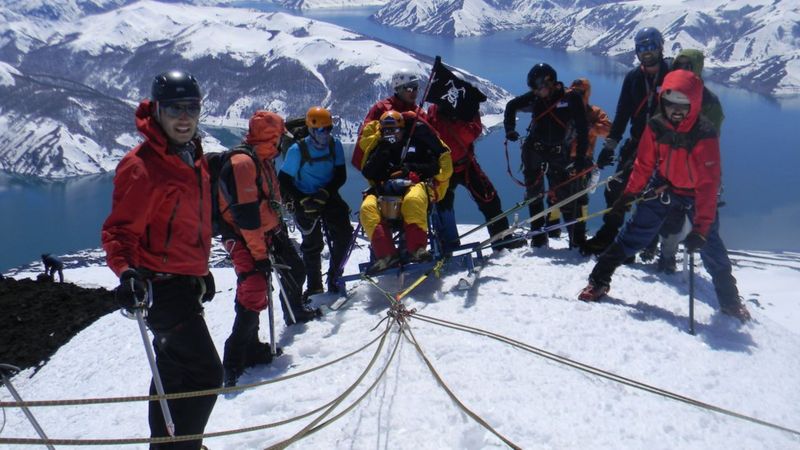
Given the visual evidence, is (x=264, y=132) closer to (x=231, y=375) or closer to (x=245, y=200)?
(x=245, y=200)

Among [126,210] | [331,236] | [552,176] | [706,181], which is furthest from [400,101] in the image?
[126,210]

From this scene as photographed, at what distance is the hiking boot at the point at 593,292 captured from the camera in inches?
245

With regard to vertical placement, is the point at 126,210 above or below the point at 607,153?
below

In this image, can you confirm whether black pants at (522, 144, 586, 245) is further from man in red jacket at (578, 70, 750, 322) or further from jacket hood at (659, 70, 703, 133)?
jacket hood at (659, 70, 703, 133)

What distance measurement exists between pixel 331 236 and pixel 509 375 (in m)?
3.52

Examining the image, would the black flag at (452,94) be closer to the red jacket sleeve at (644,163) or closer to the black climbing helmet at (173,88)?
the red jacket sleeve at (644,163)

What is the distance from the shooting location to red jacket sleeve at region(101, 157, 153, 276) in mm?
3143

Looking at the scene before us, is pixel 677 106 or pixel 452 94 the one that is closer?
pixel 677 106

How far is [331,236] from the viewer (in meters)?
7.53

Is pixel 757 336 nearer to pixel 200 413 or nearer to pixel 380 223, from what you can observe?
pixel 380 223

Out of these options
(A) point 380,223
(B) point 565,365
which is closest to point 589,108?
(A) point 380,223

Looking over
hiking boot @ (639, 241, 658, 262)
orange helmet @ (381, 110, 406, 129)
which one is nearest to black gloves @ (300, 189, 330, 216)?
orange helmet @ (381, 110, 406, 129)

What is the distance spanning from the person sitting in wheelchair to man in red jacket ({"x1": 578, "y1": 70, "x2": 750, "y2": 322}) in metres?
1.99

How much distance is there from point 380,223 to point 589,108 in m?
4.16
